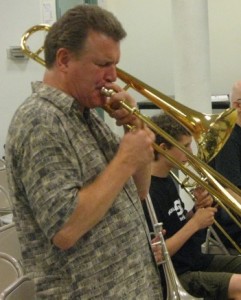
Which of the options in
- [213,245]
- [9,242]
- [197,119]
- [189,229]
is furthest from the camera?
[213,245]

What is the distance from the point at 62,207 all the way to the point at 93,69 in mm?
319

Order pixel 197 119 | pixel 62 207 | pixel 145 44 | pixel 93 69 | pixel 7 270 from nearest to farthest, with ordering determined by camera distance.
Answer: pixel 62 207 → pixel 93 69 → pixel 197 119 → pixel 7 270 → pixel 145 44

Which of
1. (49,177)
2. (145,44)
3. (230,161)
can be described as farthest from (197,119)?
(145,44)

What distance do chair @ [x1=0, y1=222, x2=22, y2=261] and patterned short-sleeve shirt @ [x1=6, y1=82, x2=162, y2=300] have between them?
2.78 ft

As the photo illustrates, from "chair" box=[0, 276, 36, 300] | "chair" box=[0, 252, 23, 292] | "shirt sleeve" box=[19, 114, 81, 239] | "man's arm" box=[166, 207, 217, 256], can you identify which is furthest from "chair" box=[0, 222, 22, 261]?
"shirt sleeve" box=[19, 114, 81, 239]

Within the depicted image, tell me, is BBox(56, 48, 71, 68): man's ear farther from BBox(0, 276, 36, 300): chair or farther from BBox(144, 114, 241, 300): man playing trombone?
BBox(144, 114, 241, 300): man playing trombone

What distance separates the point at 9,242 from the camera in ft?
6.55

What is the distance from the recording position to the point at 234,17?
4656mm

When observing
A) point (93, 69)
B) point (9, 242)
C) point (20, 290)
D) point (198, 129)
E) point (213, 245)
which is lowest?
point (213, 245)

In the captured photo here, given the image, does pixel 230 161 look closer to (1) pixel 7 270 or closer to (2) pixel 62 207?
(1) pixel 7 270

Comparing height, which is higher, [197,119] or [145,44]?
[197,119]

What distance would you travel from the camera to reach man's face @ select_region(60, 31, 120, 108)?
3.74ft

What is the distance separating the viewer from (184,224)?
201 cm

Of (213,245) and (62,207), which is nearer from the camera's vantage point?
(62,207)
